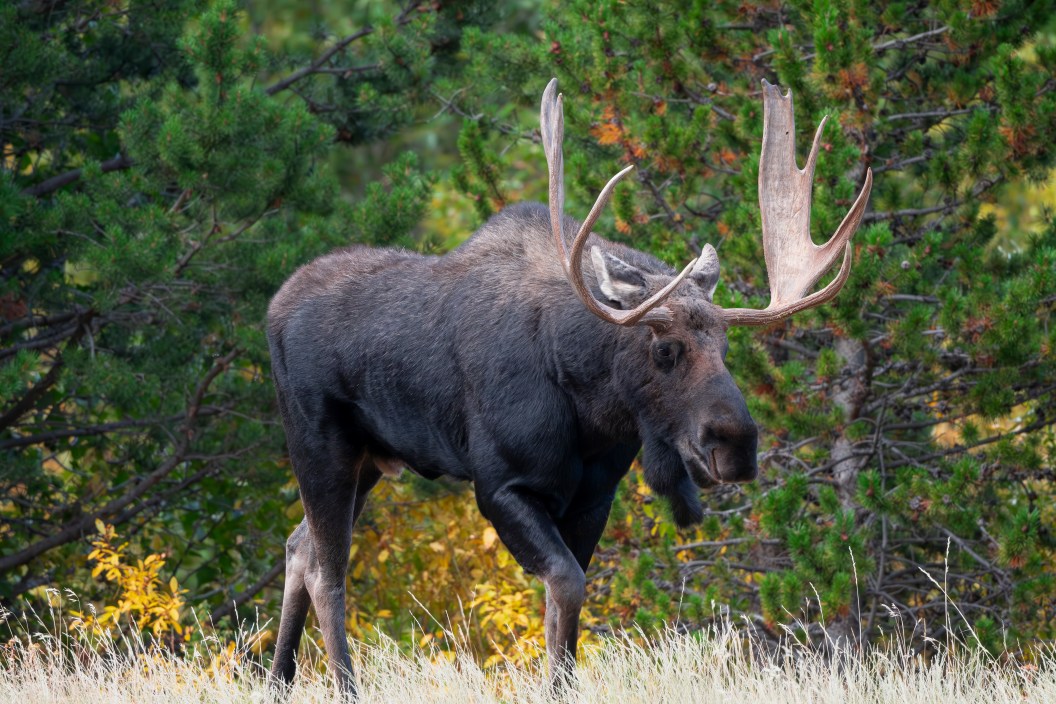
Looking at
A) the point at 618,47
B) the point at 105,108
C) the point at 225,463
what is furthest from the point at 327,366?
the point at 105,108

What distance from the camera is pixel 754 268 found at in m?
7.73

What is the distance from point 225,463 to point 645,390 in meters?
5.27

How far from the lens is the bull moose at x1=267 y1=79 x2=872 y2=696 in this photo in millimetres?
4828

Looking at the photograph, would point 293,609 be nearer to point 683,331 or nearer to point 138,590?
point 683,331

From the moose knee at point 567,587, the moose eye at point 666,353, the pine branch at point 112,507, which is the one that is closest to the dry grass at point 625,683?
the moose knee at point 567,587

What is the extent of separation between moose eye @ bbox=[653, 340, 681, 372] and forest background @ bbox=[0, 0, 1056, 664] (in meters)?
1.98

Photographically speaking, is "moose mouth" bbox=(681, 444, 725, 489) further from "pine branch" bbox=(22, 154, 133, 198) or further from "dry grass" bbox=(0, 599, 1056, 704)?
"pine branch" bbox=(22, 154, 133, 198)

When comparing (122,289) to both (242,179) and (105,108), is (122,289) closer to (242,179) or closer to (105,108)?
(242,179)

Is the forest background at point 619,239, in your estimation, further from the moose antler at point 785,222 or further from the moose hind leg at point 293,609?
the moose antler at point 785,222

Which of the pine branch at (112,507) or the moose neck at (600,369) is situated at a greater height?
the moose neck at (600,369)

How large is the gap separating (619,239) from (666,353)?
4.72 metres

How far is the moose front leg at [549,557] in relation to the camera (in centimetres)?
489

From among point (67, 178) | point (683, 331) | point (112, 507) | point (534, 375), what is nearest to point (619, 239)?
point (67, 178)

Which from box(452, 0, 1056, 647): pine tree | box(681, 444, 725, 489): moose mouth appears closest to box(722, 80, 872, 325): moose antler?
box(681, 444, 725, 489): moose mouth
